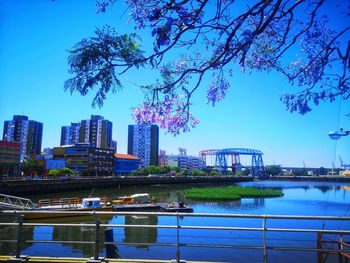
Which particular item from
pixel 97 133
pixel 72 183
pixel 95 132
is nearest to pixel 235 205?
pixel 72 183

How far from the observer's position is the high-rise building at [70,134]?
138750mm

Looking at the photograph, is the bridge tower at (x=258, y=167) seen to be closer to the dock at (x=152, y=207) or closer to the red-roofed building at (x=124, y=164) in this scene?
the red-roofed building at (x=124, y=164)

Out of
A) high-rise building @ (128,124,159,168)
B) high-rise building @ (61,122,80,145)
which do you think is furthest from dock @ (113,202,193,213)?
high-rise building @ (61,122,80,145)

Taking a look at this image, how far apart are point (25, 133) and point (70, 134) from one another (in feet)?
90.5

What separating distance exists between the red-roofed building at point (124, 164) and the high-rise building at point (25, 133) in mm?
26762

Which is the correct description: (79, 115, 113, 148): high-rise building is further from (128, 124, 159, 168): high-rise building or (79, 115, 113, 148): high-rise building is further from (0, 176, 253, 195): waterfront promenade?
(0, 176, 253, 195): waterfront promenade

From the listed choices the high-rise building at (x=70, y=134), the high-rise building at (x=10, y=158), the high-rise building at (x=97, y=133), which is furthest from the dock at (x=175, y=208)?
the high-rise building at (x=70, y=134)

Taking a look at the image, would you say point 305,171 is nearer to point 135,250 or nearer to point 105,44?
point 135,250

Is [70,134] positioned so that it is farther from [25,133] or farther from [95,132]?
[25,133]

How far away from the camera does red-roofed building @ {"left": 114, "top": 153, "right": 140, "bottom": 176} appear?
120 meters

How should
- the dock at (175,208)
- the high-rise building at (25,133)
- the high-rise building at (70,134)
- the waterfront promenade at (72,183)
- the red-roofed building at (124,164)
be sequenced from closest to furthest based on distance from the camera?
the dock at (175,208) → the waterfront promenade at (72,183) → the high-rise building at (25,133) → the red-roofed building at (124,164) → the high-rise building at (70,134)

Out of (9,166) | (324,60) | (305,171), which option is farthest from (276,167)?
(324,60)

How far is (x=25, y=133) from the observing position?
384ft

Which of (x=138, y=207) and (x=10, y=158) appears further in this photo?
(x=10, y=158)
